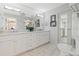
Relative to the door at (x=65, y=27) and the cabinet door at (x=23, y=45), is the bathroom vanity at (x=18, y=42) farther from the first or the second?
the door at (x=65, y=27)

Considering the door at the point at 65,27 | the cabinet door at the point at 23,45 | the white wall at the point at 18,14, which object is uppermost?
the white wall at the point at 18,14

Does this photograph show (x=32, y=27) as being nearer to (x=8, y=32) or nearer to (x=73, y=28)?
(x=8, y=32)

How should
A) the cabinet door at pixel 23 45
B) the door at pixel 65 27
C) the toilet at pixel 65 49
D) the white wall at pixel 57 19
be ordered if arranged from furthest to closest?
the cabinet door at pixel 23 45 → the white wall at pixel 57 19 → the door at pixel 65 27 → the toilet at pixel 65 49

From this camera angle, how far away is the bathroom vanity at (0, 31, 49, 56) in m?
2.11

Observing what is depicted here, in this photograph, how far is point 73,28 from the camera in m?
1.98

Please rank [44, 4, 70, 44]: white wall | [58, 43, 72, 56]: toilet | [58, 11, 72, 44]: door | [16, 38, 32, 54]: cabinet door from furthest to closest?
[16, 38, 32, 54]: cabinet door → [44, 4, 70, 44]: white wall → [58, 11, 72, 44]: door → [58, 43, 72, 56]: toilet

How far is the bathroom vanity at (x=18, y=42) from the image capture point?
2109mm

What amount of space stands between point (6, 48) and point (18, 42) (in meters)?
0.38

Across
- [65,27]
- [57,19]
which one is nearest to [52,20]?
[57,19]

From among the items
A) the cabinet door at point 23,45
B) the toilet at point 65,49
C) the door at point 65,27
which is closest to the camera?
A: the toilet at point 65,49

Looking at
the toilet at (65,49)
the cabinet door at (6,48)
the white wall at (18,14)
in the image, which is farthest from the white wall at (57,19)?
the cabinet door at (6,48)

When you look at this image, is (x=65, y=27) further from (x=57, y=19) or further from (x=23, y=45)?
(x=23, y=45)

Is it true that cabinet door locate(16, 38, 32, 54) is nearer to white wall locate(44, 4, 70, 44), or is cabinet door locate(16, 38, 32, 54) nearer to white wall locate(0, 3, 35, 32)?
white wall locate(0, 3, 35, 32)

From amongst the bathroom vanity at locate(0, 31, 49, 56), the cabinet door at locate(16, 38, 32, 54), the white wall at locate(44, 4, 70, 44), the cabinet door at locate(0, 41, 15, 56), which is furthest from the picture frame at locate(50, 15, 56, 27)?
the cabinet door at locate(0, 41, 15, 56)
